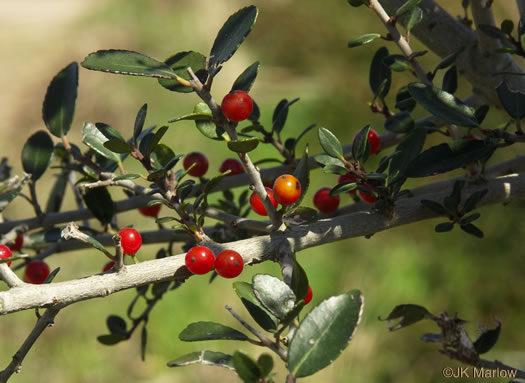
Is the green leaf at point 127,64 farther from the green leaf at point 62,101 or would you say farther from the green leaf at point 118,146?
the green leaf at point 62,101

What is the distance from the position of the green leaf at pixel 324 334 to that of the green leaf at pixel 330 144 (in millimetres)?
293

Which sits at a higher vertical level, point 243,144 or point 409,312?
point 243,144

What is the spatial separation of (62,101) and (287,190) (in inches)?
20.9

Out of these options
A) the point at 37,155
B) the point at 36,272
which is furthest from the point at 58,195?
the point at 36,272

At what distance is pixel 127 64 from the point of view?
0.71 m

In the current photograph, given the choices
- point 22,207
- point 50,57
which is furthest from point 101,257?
point 50,57

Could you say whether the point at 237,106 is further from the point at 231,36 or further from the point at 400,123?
the point at 400,123

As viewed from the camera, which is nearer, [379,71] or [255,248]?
[255,248]

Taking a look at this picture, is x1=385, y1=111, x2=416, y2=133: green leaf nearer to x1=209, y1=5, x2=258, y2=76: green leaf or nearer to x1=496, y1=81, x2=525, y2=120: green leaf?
x1=496, y1=81, x2=525, y2=120: green leaf

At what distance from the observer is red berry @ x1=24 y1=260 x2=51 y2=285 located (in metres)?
1.08

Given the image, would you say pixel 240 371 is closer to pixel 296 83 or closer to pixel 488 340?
pixel 488 340

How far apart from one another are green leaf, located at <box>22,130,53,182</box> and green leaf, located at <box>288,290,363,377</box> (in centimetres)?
76

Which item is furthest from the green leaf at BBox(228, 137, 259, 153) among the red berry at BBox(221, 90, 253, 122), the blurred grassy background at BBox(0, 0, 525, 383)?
the blurred grassy background at BBox(0, 0, 525, 383)

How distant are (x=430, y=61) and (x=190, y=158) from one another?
252 cm
